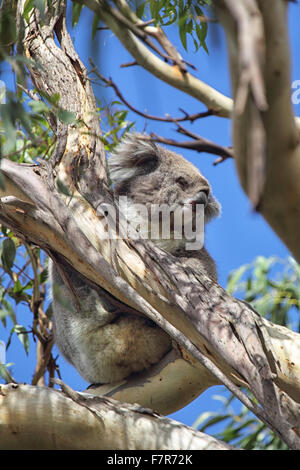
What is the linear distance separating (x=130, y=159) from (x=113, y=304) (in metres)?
1.01

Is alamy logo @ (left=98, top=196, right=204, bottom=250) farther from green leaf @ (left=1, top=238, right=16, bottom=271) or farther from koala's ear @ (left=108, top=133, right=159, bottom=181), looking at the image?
green leaf @ (left=1, top=238, right=16, bottom=271)

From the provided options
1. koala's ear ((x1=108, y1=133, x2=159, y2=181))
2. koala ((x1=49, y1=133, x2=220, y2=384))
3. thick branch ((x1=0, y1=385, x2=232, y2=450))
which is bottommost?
thick branch ((x1=0, y1=385, x2=232, y2=450))

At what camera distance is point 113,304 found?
8.89 ft

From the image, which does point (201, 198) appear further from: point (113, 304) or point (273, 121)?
point (273, 121)

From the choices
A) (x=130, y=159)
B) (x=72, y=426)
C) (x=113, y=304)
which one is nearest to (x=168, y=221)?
(x=130, y=159)

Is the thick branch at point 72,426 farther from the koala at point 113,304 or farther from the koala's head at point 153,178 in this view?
the koala's head at point 153,178

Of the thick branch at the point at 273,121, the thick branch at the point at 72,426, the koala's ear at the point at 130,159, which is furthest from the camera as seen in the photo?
the koala's ear at the point at 130,159

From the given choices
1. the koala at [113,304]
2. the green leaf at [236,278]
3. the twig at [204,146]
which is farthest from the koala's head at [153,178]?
the twig at [204,146]

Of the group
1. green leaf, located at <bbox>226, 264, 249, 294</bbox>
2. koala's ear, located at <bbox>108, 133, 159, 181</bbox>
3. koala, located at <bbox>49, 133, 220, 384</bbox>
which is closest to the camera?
koala, located at <bbox>49, 133, 220, 384</bbox>

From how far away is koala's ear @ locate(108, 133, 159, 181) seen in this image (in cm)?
337

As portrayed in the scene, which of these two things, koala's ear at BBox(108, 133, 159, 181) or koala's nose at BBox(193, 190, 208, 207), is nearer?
koala's nose at BBox(193, 190, 208, 207)

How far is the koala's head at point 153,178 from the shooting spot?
3.32 metres

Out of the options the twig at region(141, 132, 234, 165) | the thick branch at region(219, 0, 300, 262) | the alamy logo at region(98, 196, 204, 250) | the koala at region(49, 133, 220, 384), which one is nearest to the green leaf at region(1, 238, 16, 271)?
the koala at region(49, 133, 220, 384)
